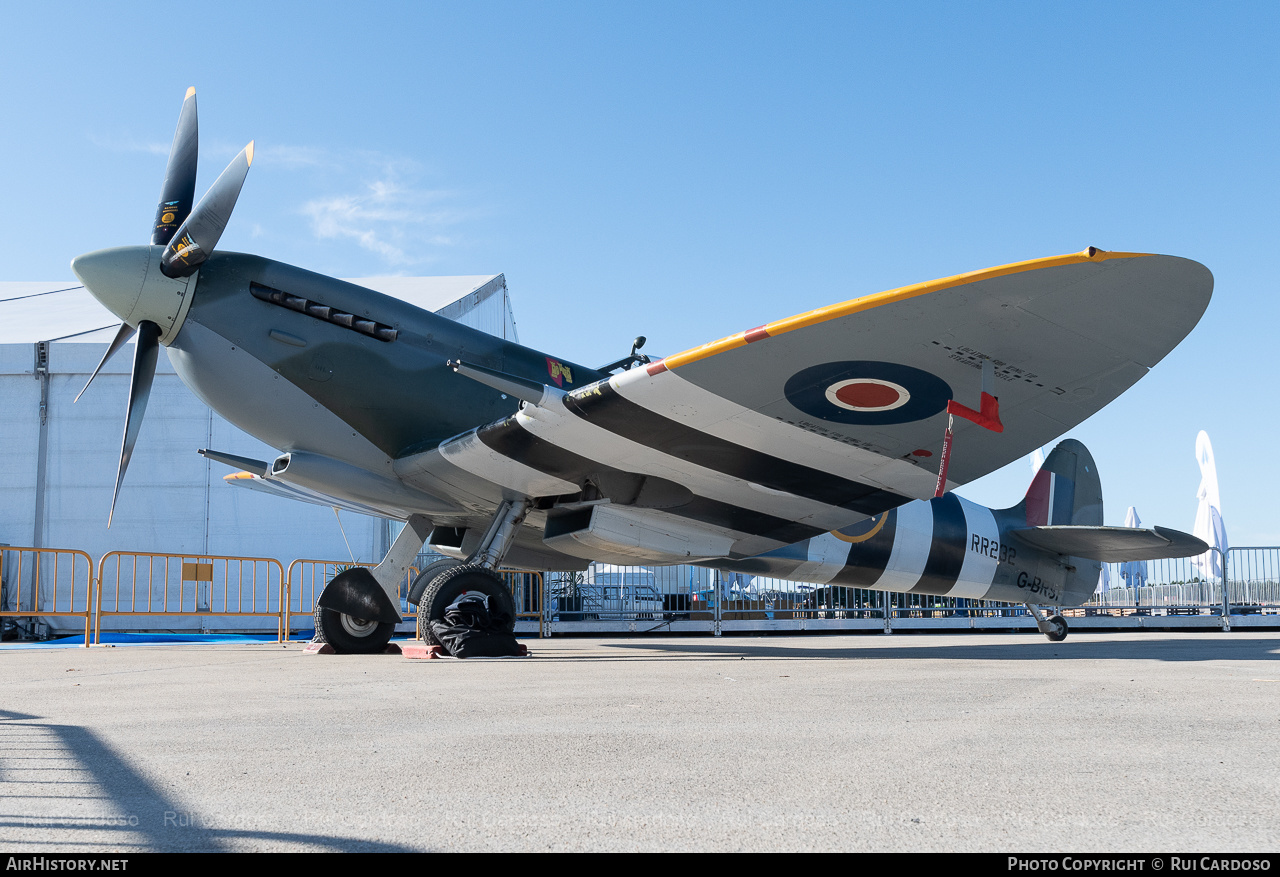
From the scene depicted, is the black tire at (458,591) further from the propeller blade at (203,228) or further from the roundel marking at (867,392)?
the propeller blade at (203,228)

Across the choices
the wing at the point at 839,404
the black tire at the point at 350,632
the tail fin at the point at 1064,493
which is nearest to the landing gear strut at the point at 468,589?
the wing at the point at 839,404

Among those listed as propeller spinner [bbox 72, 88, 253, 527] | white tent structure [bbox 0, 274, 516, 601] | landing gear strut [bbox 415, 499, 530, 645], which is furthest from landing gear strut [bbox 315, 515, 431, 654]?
white tent structure [bbox 0, 274, 516, 601]

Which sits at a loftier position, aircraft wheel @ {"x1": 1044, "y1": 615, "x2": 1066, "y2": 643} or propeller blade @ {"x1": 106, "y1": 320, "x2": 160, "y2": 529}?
propeller blade @ {"x1": 106, "y1": 320, "x2": 160, "y2": 529}

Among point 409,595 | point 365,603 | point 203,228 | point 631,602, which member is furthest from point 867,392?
point 631,602

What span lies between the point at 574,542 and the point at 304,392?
234 cm

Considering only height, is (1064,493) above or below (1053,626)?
above

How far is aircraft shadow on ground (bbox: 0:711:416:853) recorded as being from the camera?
1471mm

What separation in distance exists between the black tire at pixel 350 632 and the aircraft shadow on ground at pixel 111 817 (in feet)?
17.0

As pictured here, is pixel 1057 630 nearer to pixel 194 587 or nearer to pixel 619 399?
pixel 619 399

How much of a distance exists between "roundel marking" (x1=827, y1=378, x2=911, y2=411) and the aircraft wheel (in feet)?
20.0

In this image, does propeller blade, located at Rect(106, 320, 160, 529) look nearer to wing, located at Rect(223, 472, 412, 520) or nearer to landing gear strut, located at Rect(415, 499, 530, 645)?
wing, located at Rect(223, 472, 412, 520)

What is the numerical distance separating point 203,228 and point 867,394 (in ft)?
15.2

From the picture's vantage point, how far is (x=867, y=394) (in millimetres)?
5352

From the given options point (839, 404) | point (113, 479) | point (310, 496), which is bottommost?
point (310, 496)
